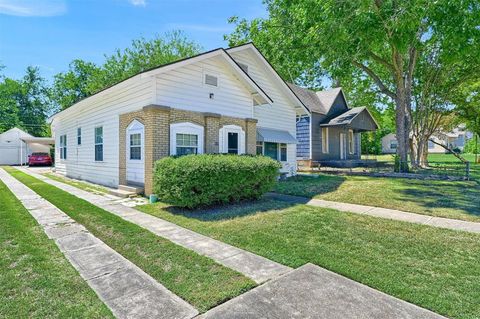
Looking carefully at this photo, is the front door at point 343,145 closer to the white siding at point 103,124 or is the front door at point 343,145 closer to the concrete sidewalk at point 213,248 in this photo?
the white siding at point 103,124

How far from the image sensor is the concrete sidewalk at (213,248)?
3.95 metres

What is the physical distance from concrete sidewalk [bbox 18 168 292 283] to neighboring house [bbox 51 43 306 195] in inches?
106

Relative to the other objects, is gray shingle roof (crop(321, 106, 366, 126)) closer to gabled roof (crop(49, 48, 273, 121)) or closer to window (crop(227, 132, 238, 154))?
gabled roof (crop(49, 48, 273, 121))

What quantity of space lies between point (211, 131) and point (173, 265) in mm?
7121

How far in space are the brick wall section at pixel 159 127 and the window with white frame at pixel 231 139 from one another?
8.4 inches

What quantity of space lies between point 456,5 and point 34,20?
17.1m

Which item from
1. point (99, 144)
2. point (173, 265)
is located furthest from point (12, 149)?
point (173, 265)

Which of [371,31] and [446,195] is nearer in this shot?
[446,195]

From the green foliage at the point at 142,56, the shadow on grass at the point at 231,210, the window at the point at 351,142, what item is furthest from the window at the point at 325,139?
the green foliage at the point at 142,56

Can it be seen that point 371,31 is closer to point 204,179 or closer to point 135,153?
point 204,179

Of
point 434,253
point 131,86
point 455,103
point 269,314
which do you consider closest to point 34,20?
point 131,86

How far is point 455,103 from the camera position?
23.1 m

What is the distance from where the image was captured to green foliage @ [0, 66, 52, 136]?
46.3m

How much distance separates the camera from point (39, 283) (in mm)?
3574
